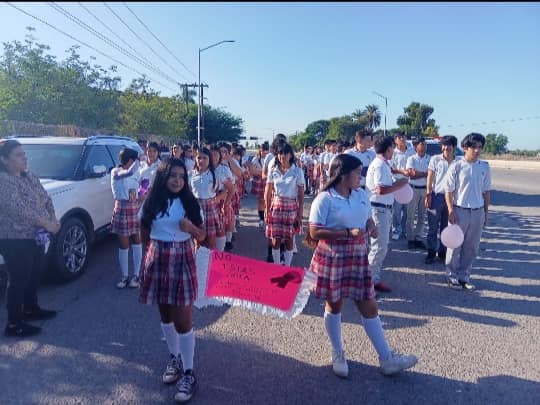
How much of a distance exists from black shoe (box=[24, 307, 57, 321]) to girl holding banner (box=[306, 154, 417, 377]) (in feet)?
10.1

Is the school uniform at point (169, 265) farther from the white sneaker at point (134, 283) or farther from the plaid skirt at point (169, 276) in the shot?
the white sneaker at point (134, 283)

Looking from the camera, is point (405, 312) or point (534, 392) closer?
point (534, 392)

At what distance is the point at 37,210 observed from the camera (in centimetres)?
385

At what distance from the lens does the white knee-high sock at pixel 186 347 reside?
9.53 ft

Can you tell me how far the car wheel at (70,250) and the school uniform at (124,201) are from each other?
2.33 ft

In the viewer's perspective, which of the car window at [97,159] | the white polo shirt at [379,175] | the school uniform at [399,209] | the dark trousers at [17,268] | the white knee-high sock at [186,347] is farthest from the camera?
the school uniform at [399,209]

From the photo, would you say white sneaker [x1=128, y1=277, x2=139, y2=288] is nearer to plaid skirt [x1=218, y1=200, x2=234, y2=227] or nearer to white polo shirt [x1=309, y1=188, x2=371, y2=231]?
plaid skirt [x1=218, y1=200, x2=234, y2=227]

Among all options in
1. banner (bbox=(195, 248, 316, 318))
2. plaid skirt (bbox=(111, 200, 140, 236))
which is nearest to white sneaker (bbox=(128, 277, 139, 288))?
plaid skirt (bbox=(111, 200, 140, 236))

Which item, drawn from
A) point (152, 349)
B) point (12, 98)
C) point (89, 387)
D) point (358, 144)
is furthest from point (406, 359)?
point (12, 98)

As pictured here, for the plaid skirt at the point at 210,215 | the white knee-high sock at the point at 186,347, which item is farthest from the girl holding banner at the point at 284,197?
the white knee-high sock at the point at 186,347

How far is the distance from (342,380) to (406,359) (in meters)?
0.54

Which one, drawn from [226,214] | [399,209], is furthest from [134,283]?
[399,209]

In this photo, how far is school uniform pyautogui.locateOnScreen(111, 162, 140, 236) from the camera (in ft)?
16.3

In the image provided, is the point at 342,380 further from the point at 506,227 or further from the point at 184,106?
the point at 184,106
